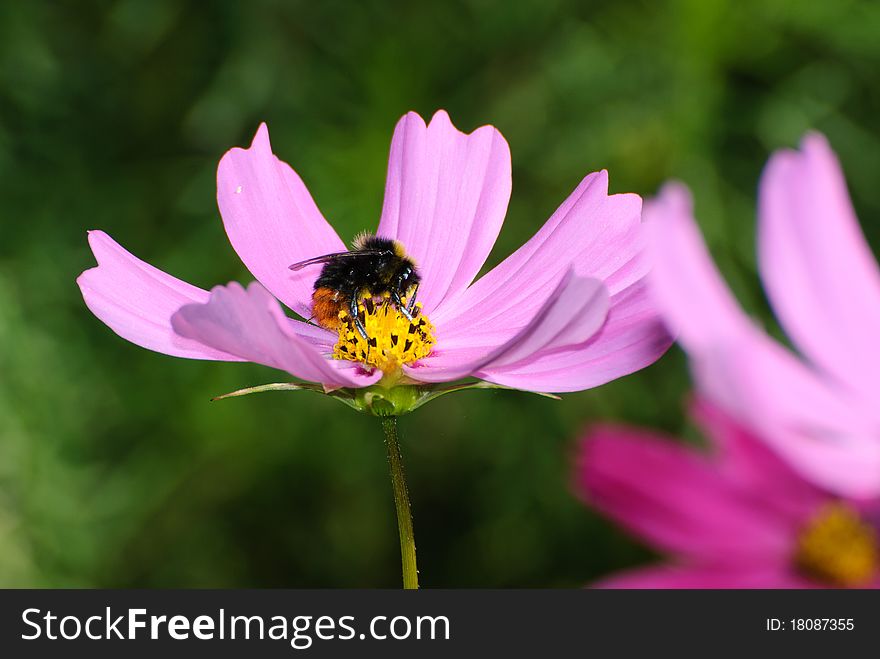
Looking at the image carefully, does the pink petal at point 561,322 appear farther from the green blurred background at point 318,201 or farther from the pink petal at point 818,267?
the green blurred background at point 318,201

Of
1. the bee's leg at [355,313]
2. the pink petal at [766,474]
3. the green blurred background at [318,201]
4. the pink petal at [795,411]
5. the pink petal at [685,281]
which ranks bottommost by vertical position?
the pink petal at [795,411]

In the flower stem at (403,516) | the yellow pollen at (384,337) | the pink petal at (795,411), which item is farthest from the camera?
the yellow pollen at (384,337)

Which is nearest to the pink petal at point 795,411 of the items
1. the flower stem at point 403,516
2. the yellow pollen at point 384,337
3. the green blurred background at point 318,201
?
the flower stem at point 403,516

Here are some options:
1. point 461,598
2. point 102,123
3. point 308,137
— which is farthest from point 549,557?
point 461,598

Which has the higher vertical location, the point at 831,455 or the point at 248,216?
the point at 248,216

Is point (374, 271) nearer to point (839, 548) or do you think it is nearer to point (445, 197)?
point (445, 197)

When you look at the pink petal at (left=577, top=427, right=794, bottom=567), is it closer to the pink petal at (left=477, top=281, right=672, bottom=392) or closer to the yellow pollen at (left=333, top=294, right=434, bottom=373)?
the pink petal at (left=477, top=281, right=672, bottom=392)

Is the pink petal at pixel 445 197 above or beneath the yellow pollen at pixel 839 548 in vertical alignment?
above

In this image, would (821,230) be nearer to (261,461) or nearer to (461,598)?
(461,598)
